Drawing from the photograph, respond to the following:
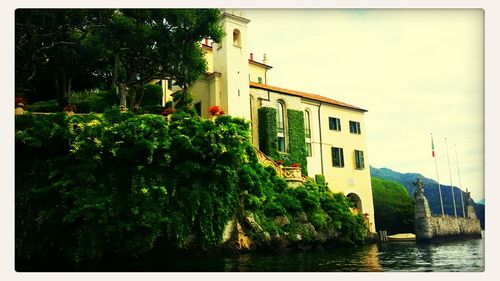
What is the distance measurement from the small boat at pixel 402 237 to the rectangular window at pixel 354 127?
6973 millimetres

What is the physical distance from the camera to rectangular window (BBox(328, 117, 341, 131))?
3067cm

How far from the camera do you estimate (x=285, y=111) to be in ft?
93.5

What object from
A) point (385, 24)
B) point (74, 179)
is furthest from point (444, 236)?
point (74, 179)

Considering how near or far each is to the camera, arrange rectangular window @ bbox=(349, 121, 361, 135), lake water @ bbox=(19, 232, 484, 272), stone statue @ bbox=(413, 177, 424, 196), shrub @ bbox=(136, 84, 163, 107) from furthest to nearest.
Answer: rectangular window @ bbox=(349, 121, 361, 135) → stone statue @ bbox=(413, 177, 424, 196) → shrub @ bbox=(136, 84, 163, 107) → lake water @ bbox=(19, 232, 484, 272)

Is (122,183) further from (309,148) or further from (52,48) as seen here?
(309,148)

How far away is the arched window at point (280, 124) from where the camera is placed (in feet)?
91.4

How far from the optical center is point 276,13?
549 inches

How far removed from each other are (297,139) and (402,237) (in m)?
10.8

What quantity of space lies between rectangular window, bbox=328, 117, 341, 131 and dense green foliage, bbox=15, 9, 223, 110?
9897mm

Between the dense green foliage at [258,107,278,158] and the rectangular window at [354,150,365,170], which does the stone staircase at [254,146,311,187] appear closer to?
the dense green foliage at [258,107,278,158]

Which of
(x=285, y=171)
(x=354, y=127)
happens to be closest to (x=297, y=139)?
(x=354, y=127)

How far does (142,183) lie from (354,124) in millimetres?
18040

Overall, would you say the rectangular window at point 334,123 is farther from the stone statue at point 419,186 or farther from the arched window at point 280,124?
the stone statue at point 419,186

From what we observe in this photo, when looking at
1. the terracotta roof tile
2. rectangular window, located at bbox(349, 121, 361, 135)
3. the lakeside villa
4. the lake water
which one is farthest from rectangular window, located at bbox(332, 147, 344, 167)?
the lake water
